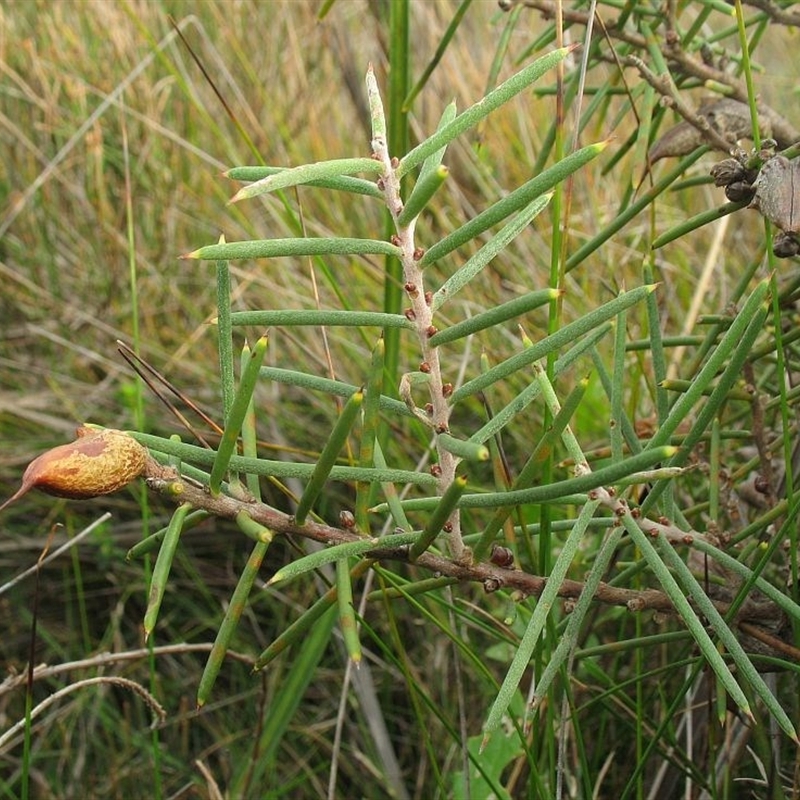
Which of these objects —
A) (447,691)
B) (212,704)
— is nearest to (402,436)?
(447,691)

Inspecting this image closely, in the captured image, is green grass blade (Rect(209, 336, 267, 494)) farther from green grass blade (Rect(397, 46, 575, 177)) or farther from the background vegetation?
the background vegetation

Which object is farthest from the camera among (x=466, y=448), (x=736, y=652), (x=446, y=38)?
(x=446, y=38)

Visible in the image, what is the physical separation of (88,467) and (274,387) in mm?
1267

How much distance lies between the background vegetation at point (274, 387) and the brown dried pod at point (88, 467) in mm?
295

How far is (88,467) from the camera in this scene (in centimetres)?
41

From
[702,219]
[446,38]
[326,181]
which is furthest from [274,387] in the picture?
[326,181]

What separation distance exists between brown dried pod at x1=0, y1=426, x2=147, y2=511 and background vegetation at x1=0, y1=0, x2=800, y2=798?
30cm

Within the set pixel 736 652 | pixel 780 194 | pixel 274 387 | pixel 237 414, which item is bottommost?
pixel 274 387

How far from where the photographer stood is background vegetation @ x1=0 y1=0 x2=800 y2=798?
0.85 m

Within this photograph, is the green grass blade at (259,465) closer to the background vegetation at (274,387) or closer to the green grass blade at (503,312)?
the green grass blade at (503,312)

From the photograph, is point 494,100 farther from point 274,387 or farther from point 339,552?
point 274,387

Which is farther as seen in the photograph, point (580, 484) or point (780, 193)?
point (780, 193)

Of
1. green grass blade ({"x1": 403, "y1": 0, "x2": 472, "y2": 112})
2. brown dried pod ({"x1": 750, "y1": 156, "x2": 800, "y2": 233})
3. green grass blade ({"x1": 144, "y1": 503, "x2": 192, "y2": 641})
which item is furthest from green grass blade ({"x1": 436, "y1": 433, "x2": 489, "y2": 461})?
green grass blade ({"x1": 403, "y1": 0, "x2": 472, "y2": 112})

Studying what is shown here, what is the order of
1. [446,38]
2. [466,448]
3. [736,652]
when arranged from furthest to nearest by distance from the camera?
[446,38] → [736,652] → [466,448]
